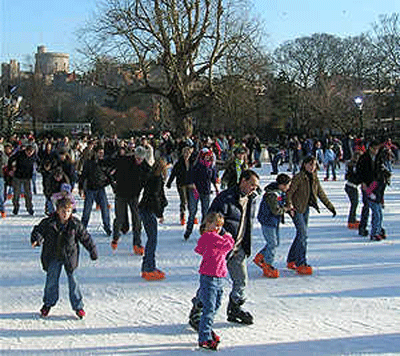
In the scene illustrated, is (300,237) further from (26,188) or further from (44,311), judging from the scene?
(26,188)

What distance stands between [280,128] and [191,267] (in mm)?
41910

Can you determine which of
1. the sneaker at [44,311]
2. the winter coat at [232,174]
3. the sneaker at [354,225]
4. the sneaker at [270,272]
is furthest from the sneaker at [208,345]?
the sneaker at [354,225]

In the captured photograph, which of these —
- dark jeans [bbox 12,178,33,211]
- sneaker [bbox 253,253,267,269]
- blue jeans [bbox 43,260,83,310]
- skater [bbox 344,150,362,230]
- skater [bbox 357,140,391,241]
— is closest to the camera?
blue jeans [bbox 43,260,83,310]

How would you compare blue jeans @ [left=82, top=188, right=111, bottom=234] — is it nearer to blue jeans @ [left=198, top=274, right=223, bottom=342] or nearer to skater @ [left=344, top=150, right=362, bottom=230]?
skater @ [left=344, top=150, right=362, bottom=230]

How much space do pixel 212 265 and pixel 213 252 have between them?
0.35ft

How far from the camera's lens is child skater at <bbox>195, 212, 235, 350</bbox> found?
448 cm

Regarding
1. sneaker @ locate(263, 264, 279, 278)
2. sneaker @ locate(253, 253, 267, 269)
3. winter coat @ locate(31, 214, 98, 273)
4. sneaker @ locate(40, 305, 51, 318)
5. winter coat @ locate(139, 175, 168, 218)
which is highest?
winter coat @ locate(139, 175, 168, 218)

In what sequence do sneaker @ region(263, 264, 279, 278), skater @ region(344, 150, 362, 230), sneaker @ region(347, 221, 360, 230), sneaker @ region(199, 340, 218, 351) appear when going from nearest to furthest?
sneaker @ region(199, 340, 218, 351), sneaker @ region(263, 264, 279, 278), skater @ region(344, 150, 362, 230), sneaker @ region(347, 221, 360, 230)

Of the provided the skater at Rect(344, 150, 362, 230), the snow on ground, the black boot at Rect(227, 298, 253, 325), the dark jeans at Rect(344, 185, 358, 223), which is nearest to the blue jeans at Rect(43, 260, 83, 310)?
the snow on ground

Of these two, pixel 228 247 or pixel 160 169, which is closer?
pixel 228 247

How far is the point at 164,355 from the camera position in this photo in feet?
14.2

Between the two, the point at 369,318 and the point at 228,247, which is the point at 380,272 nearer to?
the point at 369,318

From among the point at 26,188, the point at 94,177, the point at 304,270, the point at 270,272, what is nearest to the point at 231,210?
the point at 270,272

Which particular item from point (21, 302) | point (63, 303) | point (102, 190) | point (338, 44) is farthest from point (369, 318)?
point (338, 44)
